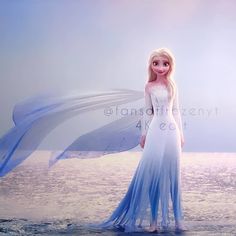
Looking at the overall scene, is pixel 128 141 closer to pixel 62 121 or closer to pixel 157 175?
pixel 157 175

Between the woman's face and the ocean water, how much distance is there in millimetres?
576

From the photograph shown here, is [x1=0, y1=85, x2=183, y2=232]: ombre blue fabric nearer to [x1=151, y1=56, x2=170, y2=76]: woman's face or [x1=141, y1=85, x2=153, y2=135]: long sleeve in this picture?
[x1=141, y1=85, x2=153, y2=135]: long sleeve

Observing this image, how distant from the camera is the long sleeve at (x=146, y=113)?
361 centimetres

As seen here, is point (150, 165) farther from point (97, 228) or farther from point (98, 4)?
point (98, 4)

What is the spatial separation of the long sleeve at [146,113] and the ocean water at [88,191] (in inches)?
7.0

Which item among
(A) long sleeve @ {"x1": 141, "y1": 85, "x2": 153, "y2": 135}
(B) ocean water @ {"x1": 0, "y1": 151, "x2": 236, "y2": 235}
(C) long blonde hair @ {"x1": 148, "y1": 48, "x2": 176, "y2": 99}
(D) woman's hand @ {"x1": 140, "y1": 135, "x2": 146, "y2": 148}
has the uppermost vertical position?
(C) long blonde hair @ {"x1": 148, "y1": 48, "x2": 176, "y2": 99}

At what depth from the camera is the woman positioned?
3.56 metres

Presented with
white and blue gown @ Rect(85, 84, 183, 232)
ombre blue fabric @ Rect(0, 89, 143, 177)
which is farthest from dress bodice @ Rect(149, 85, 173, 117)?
ombre blue fabric @ Rect(0, 89, 143, 177)

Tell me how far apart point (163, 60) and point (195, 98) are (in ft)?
1.13

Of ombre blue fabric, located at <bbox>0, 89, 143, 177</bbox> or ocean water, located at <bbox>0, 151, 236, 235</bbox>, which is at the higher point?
ombre blue fabric, located at <bbox>0, 89, 143, 177</bbox>

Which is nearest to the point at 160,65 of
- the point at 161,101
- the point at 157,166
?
the point at 161,101

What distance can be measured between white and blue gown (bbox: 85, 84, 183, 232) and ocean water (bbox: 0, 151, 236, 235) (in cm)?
5

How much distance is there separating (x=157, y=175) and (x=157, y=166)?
2.4 inches

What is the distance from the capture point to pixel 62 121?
3639mm
